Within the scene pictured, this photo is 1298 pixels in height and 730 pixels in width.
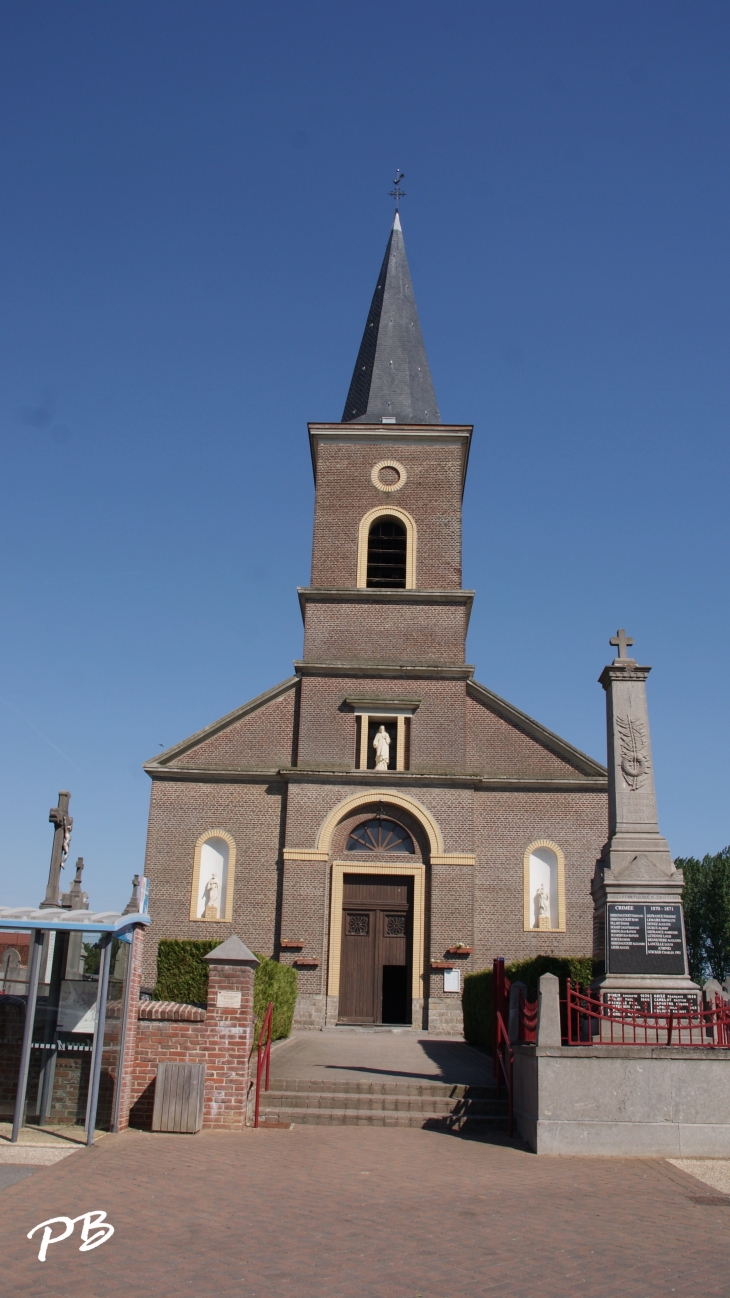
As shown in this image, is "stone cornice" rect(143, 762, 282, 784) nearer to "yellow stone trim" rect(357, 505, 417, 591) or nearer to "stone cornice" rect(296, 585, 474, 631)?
"stone cornice" rect(296, 585, 474, 631)

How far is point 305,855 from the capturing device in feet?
73.5

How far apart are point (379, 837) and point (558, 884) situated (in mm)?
4101

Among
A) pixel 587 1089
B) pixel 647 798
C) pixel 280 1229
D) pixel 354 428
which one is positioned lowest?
pixel 280 1229

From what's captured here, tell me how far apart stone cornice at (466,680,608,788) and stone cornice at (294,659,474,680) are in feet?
2.01

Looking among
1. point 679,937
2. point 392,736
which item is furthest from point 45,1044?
point 392,736

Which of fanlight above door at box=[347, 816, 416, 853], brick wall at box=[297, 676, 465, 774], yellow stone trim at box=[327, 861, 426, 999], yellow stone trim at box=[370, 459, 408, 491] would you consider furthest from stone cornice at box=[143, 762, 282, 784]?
yellow stone trim at box=[370, 459, 408, 491]

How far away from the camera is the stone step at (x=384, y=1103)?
1212cm

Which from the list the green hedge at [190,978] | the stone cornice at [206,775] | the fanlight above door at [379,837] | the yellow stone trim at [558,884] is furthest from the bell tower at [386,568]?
the green hedge at [190,978]

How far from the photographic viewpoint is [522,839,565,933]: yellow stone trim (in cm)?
2228

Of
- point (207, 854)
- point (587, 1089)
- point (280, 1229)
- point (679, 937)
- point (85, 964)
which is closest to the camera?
point (280, 1229)

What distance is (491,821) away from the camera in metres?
23.2

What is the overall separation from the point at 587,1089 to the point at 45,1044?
18.5 ft

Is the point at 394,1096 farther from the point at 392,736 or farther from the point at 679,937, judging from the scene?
the point at 392,736

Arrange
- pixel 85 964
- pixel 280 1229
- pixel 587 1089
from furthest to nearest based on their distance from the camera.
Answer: pixel 85 964 < pixel 587 1089 < pixel 280 1229
